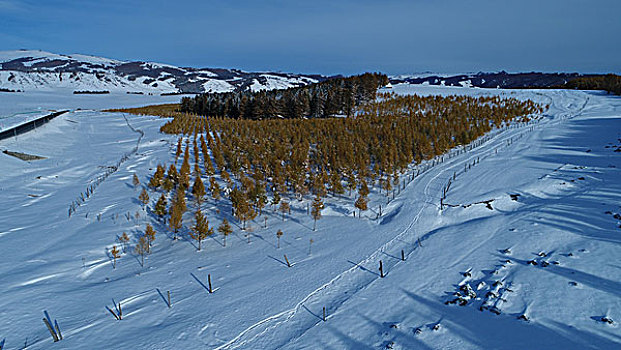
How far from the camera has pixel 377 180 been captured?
57.3 feet

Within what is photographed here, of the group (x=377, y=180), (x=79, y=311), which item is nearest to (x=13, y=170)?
(x=79, y=311)

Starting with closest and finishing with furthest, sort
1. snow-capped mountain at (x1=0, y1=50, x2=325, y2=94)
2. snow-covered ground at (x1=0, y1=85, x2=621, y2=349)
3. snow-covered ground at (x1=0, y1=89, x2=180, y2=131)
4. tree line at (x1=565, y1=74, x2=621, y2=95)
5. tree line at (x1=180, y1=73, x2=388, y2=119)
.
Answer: snow-covered ground at (x1=0, y1=85, x2=621, y2=349)
tree line at (x1=180, y1=73, x2=388, y2=119)
tree line at (x1=565, y1=74, x2=621, y2=95)
snow-covered ground at (x1=0, y1=89, x2=180, y2=131)
snow-capped mountain at (x1=0, y1=50, x2=325, y2=94)

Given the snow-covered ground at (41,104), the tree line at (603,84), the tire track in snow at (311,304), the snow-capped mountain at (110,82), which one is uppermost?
the snow-capped mountain at (110,82)

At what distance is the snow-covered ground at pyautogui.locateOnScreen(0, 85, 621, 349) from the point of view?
21.6 ft

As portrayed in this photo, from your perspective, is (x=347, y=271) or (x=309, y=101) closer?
(x=347, y=271)

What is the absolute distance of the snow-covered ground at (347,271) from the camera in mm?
6594

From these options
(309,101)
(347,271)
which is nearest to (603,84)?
(309,101)

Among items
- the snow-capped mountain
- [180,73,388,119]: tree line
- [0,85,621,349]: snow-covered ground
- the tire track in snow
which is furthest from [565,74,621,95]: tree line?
the snow-capped mountain

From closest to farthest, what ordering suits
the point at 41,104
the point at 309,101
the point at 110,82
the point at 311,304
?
the point at 311,304, the point at 309,101, the point at 41,104, the point at 110,82

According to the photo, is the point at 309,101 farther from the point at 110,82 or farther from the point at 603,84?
the point at 110,82

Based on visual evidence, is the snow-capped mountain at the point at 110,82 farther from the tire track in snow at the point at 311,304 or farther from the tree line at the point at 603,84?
the tire track in snow at the point at 311,304

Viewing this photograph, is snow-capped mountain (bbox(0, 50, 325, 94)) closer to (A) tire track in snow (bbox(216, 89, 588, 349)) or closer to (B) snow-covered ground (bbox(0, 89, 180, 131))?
(B) snow-covered ground (bbox(0, 89, 180, 131))

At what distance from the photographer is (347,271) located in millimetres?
9102

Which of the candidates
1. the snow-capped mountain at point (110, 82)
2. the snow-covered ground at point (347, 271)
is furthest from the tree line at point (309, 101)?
the snow-capped mountain at point (110, 82)
